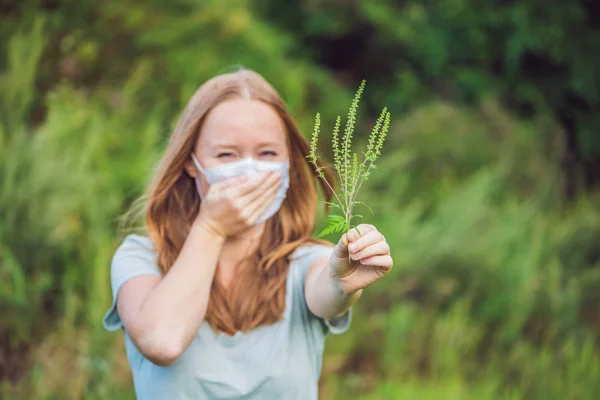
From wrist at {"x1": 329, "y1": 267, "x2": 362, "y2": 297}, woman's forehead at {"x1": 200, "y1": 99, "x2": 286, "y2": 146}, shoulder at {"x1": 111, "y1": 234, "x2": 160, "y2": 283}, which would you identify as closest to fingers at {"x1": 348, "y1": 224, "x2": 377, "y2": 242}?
wrist at {"x1": 329, "y1": 267, "x2": 362, "y2": 297}

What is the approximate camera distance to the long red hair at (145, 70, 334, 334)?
88.4 inches

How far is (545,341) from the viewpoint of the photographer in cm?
571

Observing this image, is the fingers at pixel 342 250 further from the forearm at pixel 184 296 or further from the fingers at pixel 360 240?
the forearm at pixel 184 296

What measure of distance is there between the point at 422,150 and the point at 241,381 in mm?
6276

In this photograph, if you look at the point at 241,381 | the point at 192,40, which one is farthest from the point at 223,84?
the point at 192,40

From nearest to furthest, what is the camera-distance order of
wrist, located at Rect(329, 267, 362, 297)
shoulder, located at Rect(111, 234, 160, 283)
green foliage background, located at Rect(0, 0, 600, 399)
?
wrist, located at Rect(329, 267, 362, 297) < shoulder, located at Rect(111, 234, 160, 283) < green foliage background, located at Rect(0, 0, 600, 399)

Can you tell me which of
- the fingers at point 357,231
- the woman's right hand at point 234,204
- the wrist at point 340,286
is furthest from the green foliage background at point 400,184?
the fingers at point 357,231

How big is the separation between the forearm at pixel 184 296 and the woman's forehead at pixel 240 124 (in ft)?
0.95

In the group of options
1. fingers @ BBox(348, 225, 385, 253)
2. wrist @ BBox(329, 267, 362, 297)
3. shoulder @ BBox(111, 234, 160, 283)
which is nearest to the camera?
fingers @ BBox(348, 225, 385, 253)

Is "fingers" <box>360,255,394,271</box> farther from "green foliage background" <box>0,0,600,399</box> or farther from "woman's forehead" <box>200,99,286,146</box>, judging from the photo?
"green foliage background" <box>0,0,600,399</box>

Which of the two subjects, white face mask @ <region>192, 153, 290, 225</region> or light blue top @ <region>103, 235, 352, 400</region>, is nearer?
light blue top @ <region>103, 235, 352, 400</region>

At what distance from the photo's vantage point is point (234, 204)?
216cm

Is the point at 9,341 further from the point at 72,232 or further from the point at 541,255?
the point at 541,255

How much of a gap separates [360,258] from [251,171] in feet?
2.02
